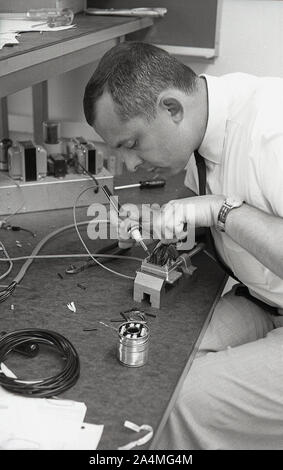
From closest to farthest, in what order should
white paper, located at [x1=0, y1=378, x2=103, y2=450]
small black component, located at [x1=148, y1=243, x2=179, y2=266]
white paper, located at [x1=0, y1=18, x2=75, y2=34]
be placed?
1. white paper, located at [x1=0, y1=378, x2=103, y2=450]
2. small black component, located at [x1=148, y1=243, x2=179, y2=266]
3. white paper, located at [x1=0, y1=18, x2=75, y2=34]

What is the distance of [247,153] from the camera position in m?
1.38

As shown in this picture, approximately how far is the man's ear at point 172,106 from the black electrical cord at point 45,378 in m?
0.60

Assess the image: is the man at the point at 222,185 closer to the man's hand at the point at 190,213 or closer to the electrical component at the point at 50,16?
the man's hand at the point at 190,213

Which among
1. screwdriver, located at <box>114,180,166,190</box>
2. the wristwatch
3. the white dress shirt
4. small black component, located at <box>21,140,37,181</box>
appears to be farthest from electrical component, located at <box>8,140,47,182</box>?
the wristwatch

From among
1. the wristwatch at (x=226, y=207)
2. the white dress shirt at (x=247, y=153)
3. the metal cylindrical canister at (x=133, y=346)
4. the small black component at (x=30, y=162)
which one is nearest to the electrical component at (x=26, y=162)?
the small black component at (x=30, y=162)

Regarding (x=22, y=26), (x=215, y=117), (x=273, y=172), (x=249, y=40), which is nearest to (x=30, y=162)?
(x=22, y=26)

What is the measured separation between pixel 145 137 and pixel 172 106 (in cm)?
10

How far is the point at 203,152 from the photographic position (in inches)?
60.0

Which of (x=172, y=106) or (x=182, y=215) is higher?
(x=172, y=106)

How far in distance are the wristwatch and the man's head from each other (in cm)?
19

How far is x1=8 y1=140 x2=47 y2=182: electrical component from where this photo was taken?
1780 mm

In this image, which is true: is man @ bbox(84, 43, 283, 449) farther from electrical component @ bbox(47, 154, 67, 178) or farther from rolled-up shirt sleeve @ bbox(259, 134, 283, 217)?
electrical component @ bbox(47, 154, 67, 178)

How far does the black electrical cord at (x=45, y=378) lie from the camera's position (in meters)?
1.01

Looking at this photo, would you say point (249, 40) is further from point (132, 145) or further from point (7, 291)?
point (7, 291)
